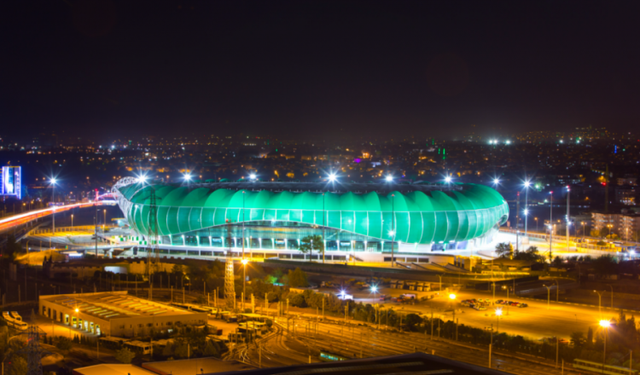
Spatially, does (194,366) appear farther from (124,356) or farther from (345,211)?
(345,211)

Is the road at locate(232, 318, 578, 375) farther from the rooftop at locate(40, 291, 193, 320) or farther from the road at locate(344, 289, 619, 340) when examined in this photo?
the rooftop at locate(40, 291, 193, 320)

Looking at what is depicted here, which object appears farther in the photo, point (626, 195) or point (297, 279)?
point (626, 195)

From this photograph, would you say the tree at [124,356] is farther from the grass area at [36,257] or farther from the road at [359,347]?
the grass area at [36,257]

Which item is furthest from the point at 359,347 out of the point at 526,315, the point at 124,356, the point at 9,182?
the point at 9,182

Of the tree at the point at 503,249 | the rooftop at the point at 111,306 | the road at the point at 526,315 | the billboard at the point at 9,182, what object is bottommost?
the road at the point at 526,315

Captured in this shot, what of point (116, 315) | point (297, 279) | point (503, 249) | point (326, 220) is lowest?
point (116, 315)

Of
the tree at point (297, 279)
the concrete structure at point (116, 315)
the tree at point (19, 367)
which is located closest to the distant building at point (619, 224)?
the tree at point (297, 279)

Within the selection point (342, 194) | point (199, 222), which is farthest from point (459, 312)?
point (199, 222)
